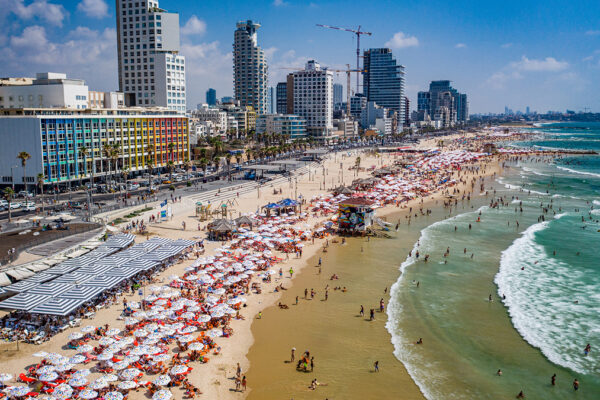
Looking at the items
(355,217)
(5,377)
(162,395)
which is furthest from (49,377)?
(355,217)

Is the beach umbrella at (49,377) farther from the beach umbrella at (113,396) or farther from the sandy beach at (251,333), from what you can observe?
the beach umbrella at (113,396)

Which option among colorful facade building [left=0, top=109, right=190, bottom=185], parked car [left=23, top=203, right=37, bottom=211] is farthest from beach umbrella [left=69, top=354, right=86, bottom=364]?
colorful facade building [left=0, top=109, right=190, bottom=185]

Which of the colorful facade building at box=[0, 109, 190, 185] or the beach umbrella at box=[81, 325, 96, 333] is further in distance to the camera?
the colorful facade building at box=[0, 109, 190, 185]

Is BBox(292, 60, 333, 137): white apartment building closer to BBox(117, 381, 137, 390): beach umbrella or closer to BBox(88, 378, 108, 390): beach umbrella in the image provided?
BBox(117, 381, 137, 390): beach umbrella

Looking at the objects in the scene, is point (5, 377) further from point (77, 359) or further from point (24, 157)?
point (24, 157)

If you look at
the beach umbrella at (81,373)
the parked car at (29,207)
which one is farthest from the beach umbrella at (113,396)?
the parked car at (29,207)

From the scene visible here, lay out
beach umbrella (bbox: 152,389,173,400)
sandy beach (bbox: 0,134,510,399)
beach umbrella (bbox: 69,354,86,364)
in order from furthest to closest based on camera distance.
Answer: sandy beach (bbox: 0,134,510,399), beach umbrella (bbox: 69,354,86,364), beach umbrella (bbox: 152,389,173,400)
